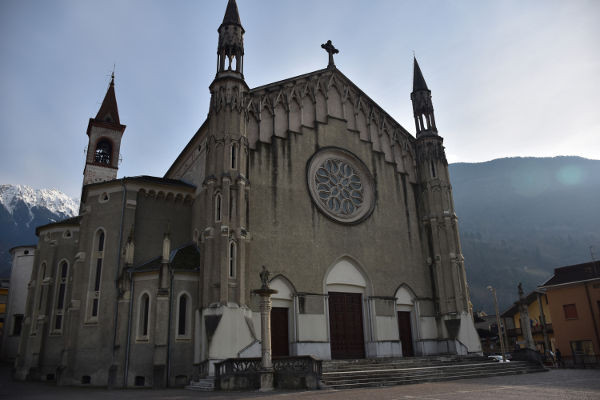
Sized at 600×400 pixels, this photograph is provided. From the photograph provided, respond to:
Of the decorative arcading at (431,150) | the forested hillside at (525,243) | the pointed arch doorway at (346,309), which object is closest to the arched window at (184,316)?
the pointed arch doorway at (346,309)

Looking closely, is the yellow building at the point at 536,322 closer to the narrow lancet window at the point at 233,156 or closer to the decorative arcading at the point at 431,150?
the decorative arcading at the point at 431,150

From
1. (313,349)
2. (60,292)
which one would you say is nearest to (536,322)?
(313,349)

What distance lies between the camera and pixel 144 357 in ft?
71.6

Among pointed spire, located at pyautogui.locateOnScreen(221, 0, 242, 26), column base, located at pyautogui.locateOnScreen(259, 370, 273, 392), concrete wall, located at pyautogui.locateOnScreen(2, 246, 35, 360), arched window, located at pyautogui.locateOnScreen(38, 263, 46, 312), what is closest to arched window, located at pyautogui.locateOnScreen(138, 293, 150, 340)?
column base, located at pyautogui.locateOnScreen(259, 370, 273, 392)

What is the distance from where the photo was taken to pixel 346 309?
26578 millimetres

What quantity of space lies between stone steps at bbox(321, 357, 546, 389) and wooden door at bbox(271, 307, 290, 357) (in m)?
3.10

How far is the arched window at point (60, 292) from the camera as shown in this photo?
91.2 feet

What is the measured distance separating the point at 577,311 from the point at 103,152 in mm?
45565

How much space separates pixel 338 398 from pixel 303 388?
4.14 metres

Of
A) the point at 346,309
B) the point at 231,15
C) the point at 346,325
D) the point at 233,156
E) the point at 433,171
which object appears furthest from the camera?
the point at 433,171

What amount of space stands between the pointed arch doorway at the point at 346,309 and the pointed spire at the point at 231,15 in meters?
16.0

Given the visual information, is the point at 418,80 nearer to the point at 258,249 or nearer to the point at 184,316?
the point at 258,249

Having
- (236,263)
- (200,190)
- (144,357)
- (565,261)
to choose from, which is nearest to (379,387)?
(236,263)

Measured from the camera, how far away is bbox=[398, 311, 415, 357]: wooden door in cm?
2827
